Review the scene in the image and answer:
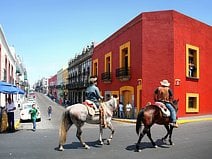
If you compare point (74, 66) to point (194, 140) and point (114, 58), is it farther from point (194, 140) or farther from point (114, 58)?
point (194, 140)

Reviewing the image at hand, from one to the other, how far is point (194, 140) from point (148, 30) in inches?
492

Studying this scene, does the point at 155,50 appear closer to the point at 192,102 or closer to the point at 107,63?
the point at 192,102

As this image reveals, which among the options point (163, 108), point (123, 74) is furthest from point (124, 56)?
point (163, 108)

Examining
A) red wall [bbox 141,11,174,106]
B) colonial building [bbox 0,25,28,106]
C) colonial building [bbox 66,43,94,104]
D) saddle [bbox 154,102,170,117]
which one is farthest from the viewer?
colonial building [bbox 66,43,94,104]

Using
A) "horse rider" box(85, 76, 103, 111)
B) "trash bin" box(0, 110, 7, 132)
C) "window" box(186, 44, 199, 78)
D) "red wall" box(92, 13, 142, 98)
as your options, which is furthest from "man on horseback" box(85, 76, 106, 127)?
"window" box(186, 44, 199, 78)

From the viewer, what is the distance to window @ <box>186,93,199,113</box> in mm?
A: 21853

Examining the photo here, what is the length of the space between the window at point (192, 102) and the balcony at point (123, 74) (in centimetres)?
518

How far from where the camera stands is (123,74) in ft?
79.9

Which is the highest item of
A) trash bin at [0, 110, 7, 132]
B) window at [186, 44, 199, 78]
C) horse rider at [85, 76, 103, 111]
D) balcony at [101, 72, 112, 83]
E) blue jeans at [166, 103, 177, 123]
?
window at [186, 44, 199, 78]

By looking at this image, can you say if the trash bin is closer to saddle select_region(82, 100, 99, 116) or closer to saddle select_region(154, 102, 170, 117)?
saddle select_region(82, 100, 99, 116)

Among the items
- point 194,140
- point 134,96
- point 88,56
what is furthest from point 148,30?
point 88,56

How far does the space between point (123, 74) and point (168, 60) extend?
15.4 ft

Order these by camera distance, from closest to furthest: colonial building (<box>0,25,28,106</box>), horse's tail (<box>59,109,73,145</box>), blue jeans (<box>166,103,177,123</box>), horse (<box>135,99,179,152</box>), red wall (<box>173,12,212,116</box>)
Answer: horse's tail (<box>59,109,73,145</box>) → horse (<box>135,99,179,152</box>) → blue jeans (<box>166,103,177,123</box>) → red wall (<box>173,12,212,116</box>) → colonial building (<box>0,25,28,106</box>)

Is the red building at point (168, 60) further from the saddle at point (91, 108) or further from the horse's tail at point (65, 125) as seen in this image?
the horse's tail at point (65, 125)
